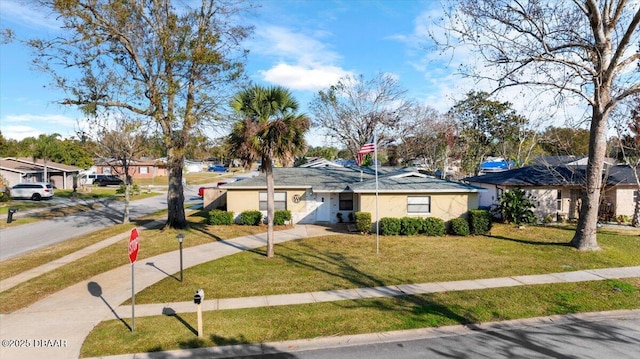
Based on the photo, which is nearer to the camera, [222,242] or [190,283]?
[190,283]

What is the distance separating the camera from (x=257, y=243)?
16891 millimetres

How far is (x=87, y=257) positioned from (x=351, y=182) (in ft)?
48.2

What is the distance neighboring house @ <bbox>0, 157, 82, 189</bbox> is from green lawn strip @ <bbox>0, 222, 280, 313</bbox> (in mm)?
27695

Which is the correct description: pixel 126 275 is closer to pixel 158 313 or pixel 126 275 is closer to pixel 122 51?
pixel 158 313

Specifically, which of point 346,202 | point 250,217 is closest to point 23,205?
point 250,217

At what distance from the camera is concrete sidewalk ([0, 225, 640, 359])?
7.46 metres

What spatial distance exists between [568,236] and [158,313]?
61.1 ft

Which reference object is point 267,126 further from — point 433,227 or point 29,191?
point 29,191

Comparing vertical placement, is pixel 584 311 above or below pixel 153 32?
below

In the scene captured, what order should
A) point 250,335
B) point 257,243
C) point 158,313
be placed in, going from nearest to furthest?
point 250,335 → point 158,313 → point 257,243

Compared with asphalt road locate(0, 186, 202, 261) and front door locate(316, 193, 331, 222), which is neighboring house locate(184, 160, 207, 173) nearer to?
asphalt road locate(0, 186, 202, 261)

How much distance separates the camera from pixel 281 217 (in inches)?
853

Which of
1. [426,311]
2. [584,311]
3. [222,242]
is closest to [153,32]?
[222,242]


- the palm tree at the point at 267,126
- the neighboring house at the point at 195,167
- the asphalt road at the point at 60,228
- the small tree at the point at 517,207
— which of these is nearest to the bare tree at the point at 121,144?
the asphalt road at the point at 60,228
